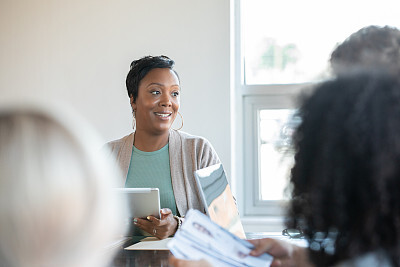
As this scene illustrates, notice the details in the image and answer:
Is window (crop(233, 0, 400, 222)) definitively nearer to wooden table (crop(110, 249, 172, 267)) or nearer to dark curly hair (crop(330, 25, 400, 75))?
wooden table (crop(110, 249, 172, 267))

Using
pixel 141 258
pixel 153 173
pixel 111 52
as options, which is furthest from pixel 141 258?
pixel 111 52

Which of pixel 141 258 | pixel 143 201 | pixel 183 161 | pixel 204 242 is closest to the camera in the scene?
pixel 204 242

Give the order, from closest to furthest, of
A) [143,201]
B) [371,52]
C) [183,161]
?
[371,52], [143,201], [183,161]

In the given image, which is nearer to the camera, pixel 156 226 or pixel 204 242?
pixel 204 242

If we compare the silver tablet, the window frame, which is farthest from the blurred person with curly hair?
the window frame

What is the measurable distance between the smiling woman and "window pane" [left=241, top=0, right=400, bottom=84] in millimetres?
1132

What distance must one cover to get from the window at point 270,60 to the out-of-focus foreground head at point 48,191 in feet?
10.4

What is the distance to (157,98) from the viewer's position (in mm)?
2516

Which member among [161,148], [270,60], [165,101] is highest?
[270,60]

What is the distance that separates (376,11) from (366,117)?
3061 millimetres

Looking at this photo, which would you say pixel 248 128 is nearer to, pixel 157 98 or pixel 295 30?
pixel 295 30

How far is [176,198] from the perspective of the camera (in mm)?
2232

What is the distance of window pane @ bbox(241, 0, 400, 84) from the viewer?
338 centimetres

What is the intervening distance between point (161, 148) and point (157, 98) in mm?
282
